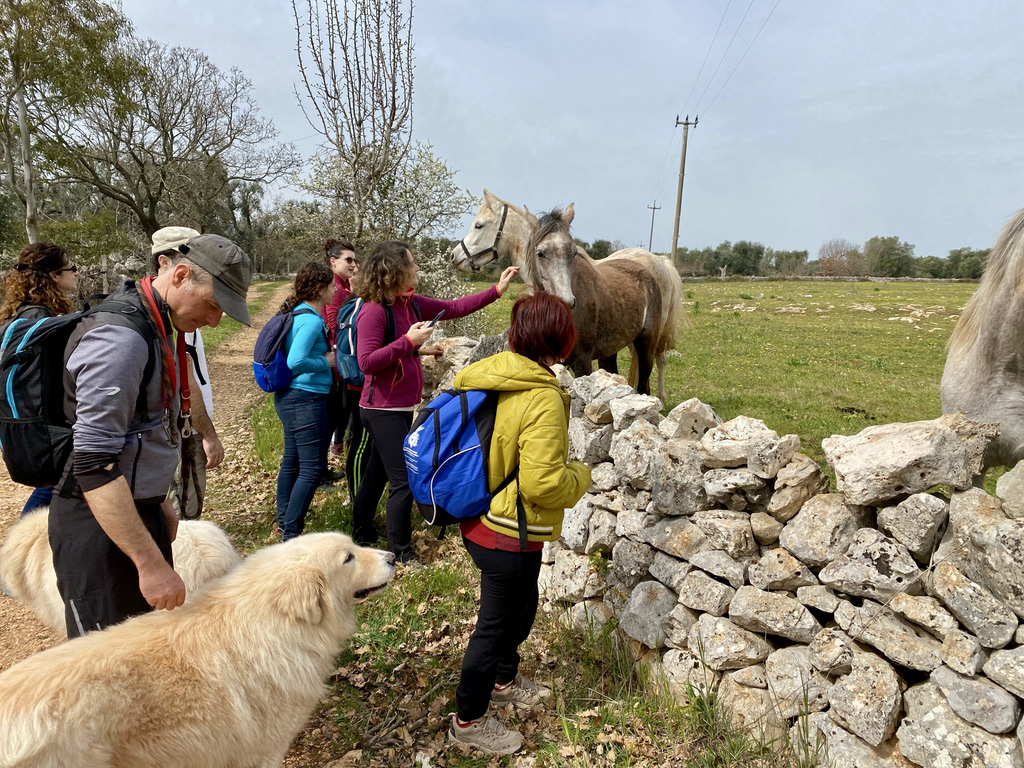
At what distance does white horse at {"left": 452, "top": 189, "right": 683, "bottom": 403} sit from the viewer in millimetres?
5957

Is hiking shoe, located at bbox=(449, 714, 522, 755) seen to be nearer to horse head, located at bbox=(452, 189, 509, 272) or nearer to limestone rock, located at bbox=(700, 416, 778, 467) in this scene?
limestone rock, located at bbox=(700, 416, 778, 467)

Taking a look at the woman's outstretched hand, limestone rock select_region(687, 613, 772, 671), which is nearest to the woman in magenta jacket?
the woman's outstretched hand

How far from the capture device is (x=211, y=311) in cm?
242

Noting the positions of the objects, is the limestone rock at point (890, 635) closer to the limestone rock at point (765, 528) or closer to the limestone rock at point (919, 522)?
the limestone rock at point (919, 522)

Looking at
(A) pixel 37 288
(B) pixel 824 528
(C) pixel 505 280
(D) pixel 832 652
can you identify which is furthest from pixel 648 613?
(A) pixel 37 288

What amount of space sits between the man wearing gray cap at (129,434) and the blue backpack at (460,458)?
100 centimetres

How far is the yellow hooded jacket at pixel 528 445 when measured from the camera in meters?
2.53

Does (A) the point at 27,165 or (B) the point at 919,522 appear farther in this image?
(A) the point at 27,165

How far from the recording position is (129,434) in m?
2.17

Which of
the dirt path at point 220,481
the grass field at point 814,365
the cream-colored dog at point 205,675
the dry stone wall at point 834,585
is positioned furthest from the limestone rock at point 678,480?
the dirt path at point 220,481

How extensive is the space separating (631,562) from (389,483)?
2090 mm

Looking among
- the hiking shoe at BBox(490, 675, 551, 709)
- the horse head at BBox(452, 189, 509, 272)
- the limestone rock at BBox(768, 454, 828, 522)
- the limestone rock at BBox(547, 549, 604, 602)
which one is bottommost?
the hiking shoe at BBox(490, 675, 551, 709)

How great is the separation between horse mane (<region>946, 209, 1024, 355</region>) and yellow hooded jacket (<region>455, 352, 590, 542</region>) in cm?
247

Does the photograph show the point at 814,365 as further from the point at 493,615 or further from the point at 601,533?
the point at 493,615
